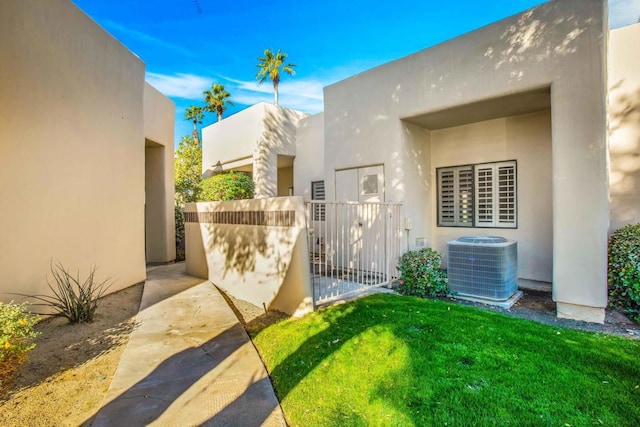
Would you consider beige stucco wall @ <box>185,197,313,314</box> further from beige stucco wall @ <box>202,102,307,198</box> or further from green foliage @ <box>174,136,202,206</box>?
green foliage @ <box>174,136,202,206</box>

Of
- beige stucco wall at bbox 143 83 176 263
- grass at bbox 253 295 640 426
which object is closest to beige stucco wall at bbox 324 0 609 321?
grass at bbox 253 295 640 426

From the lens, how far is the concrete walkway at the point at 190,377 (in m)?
2.64

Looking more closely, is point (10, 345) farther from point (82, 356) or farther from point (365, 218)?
point (365, 218)

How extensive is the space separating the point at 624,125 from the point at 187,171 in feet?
55.5

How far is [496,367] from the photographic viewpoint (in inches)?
129

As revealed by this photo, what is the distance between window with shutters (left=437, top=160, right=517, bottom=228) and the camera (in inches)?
276

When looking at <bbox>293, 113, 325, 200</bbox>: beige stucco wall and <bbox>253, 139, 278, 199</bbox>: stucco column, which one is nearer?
<bbox>293, 113, 325, 200</bbox>: beige stucco wall

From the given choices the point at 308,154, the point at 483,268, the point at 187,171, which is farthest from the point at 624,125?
the point at 187,171

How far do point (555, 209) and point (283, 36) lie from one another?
1101 cm

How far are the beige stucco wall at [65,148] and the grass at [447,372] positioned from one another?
3876 mm

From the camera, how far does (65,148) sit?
5.46 meters

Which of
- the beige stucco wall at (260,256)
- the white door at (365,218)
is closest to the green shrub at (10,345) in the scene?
the beige stucco wall at (260,256)

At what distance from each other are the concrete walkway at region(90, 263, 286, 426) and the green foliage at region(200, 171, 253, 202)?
560 cm

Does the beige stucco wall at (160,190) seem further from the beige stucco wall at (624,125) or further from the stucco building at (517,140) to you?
the beige stucco wall at (624,125)
